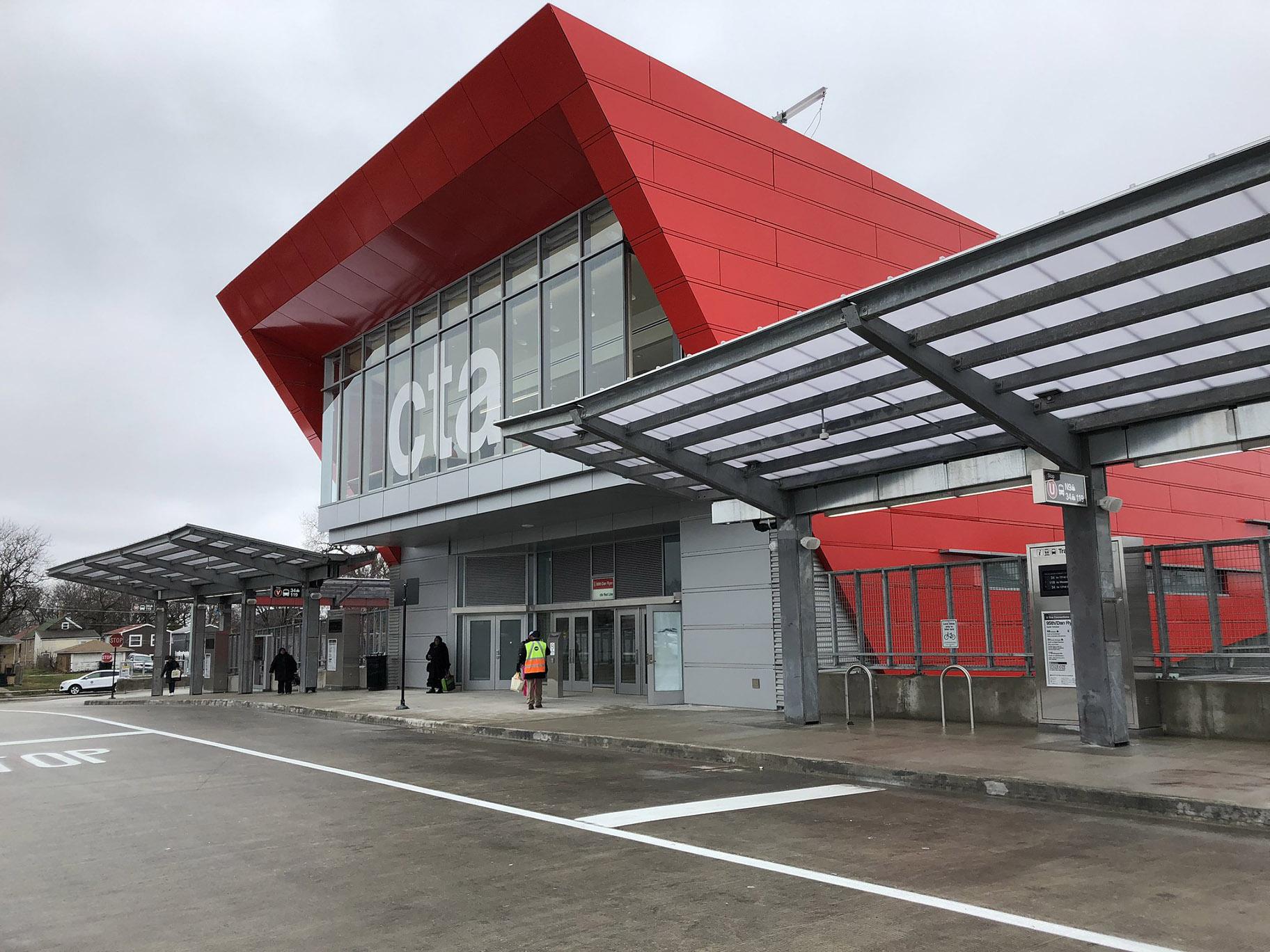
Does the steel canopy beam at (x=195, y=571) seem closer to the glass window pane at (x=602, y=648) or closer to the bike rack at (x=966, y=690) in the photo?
the glass window pane at (x=602, y=648)

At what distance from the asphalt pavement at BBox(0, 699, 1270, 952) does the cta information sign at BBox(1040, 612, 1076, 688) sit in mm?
4466

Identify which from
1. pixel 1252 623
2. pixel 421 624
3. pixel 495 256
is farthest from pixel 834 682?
pixel 421 624

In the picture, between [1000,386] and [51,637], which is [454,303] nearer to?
[1000,386]

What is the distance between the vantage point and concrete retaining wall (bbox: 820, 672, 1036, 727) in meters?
14.3

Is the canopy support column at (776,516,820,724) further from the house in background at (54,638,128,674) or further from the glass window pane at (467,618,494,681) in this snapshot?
the house in background at (54,638,128,674)

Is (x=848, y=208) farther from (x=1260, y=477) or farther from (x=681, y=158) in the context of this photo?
(x=1260, y=477)

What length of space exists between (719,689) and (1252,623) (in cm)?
1021

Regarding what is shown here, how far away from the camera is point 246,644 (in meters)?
33.5

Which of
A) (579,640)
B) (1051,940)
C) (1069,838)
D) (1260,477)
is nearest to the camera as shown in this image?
(1051,940)

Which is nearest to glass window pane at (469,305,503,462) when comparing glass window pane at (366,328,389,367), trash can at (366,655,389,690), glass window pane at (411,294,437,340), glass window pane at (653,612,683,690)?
glass window pane at (411,294,437,340)

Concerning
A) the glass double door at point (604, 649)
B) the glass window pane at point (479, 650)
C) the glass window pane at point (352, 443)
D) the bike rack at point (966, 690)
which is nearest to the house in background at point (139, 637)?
the glass window pane at point (352, 443)

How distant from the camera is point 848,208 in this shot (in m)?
22.0

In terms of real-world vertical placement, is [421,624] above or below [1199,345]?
below

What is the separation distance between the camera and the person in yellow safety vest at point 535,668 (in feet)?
69.4
